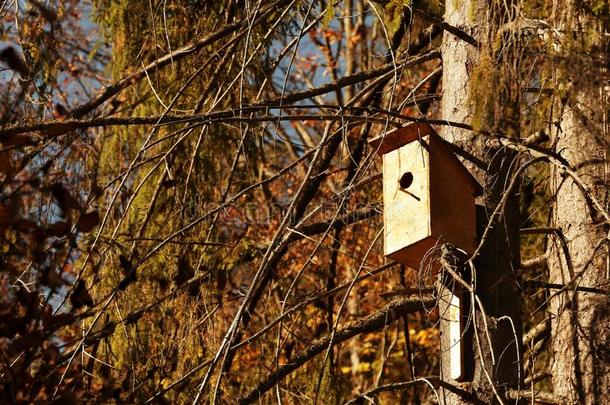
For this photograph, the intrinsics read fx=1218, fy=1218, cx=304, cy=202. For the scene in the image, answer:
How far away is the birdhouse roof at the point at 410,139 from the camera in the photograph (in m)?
4.44

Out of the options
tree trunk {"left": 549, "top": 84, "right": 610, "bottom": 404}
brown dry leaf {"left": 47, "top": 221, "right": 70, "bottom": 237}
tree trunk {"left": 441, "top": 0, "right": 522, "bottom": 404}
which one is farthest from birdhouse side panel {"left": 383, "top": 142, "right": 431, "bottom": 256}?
brown dry leaf {"left": 47, "top": 221, "right": 70, "bottom": 237}

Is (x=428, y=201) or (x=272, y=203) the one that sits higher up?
(x=272, y=203)

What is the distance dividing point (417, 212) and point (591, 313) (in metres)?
1.15

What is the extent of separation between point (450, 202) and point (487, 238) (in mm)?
200

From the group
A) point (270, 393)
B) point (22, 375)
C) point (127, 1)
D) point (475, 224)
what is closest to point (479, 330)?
point (475, 224)

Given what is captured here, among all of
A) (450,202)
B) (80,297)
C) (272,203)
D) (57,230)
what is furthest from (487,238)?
(57,230)

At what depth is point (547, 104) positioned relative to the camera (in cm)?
467

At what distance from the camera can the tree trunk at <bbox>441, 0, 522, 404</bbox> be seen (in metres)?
4.34

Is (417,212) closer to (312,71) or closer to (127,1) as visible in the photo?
(127,1)

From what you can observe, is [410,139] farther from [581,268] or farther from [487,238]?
[581,268]

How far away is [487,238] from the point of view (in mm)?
4488

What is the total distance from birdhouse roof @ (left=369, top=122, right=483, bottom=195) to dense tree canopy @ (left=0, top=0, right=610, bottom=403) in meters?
0.06

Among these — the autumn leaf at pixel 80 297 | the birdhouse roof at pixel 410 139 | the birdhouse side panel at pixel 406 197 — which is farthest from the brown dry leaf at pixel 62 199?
the birdhouse side panel at pixel 406 197

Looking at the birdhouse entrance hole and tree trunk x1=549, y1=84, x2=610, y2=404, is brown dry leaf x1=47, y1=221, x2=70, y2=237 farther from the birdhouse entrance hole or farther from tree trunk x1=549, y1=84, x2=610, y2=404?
tree trunk x1=549, y1=84, x2=610, y2=404
